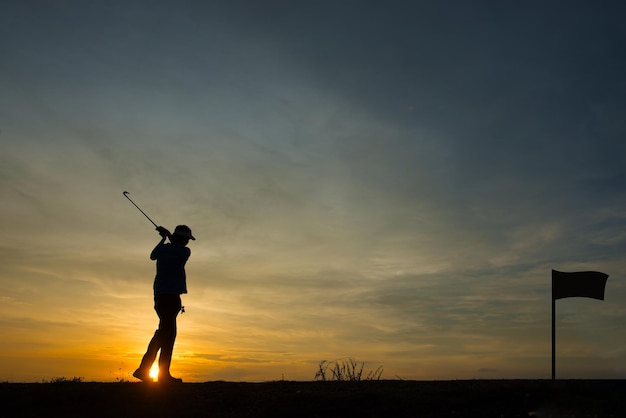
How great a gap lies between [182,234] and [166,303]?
1398 millimetres

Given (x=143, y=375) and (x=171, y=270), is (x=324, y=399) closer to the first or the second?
(x=143, y=375)

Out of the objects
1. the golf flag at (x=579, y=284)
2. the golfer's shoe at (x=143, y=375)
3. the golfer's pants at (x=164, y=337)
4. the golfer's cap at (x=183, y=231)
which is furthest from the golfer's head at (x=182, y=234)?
the golf flag at (x=579, y=284)

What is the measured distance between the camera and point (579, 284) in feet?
49.0

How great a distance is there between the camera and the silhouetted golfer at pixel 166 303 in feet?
43.9

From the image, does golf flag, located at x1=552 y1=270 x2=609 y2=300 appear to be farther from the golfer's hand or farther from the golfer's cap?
the golfer's hand

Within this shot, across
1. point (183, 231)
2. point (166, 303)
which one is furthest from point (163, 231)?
point (166, 303)

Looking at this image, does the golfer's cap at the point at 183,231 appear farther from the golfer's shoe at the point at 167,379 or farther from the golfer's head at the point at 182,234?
the golfer's shoe at the point at 167,379

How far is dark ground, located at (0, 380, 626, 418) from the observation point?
420 inches

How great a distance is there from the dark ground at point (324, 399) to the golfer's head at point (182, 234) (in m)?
2.83

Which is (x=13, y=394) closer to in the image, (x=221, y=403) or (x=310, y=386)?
(x=221, y=403)

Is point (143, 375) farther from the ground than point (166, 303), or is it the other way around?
point (166, 303)

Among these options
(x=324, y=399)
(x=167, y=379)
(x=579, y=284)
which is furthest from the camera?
(x=579, y=284)

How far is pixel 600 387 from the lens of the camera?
11.6 meters

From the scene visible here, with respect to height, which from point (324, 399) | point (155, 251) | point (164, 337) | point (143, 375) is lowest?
point (324, 399)
